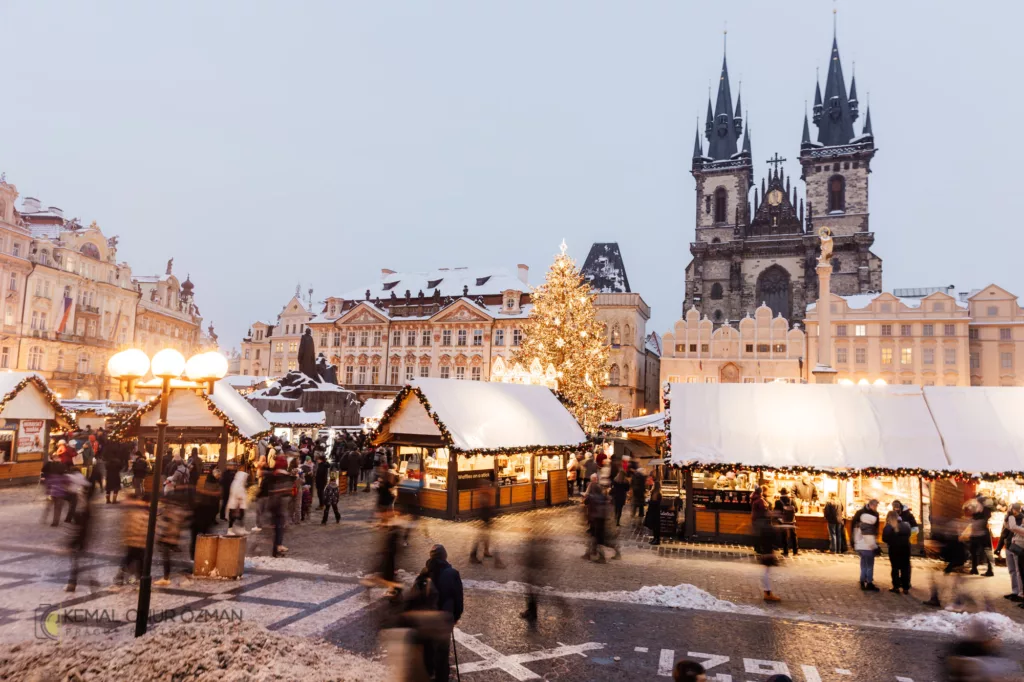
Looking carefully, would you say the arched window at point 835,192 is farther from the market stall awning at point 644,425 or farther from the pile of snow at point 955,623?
the pile of snow at point 955,623

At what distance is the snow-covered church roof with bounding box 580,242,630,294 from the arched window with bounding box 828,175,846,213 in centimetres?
2442

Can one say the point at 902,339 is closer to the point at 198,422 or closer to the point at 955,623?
the point at 955,623

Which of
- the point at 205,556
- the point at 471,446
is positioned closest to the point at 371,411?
the point at 471,446

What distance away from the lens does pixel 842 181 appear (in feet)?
232

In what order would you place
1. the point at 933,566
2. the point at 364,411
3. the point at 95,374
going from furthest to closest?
the point at 95,374, the point at 364,411, the point at 933,566

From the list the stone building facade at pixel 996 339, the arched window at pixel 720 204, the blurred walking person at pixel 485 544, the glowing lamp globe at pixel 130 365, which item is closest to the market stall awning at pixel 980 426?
the blurred walking person at pixel 485 544

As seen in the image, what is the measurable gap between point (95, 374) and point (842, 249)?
2773 inches

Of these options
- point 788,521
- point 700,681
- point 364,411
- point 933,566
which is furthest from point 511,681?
point 364,411

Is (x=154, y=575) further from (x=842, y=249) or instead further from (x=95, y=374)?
(x=842, y=249)

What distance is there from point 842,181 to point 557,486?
2488 inches

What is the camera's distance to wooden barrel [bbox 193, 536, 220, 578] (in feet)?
36.4

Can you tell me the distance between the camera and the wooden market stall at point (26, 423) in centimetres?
2167

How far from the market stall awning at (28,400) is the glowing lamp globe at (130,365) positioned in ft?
52.8

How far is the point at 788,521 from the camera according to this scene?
588 inches
